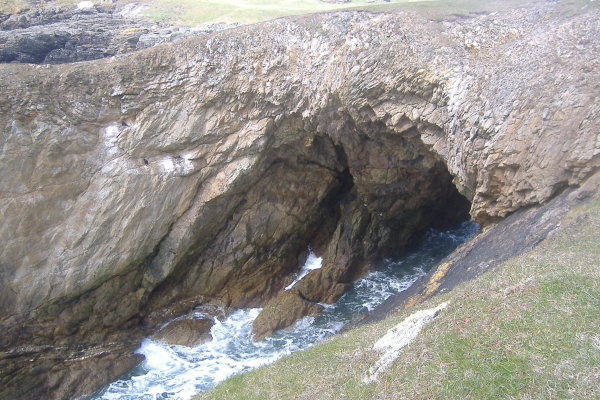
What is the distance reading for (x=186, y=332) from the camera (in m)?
22.8

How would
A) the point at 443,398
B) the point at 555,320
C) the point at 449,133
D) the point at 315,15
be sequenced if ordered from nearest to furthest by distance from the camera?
the point at 443,398 < the point at 555,320 < the point at 449,133 < the point at 315,15

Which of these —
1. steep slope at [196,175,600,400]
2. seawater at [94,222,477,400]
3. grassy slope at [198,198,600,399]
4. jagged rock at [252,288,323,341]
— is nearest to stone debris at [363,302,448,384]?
steep slope at [196,175,600,400]

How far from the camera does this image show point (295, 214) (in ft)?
86.8

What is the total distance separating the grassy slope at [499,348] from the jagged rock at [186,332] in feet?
27.2

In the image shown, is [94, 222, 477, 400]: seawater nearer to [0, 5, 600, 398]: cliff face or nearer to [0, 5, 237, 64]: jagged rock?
[0, 5, 600, 398]: cliff face

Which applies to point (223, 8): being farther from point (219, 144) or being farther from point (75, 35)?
point (219, 144)

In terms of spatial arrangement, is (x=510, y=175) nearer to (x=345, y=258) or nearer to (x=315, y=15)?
(x=345, y=258)

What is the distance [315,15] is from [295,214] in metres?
10.6

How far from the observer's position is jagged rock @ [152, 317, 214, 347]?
2241 centimetres

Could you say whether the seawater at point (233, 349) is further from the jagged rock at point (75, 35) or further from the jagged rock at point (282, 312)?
the jagged rock at point (75, 35)

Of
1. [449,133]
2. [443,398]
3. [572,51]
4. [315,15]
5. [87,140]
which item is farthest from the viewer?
[315,15]

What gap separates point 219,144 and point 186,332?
9.26 meters

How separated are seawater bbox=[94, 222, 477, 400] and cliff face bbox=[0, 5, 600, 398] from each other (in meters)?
1.03

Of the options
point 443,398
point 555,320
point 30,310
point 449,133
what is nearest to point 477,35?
point 449,133
